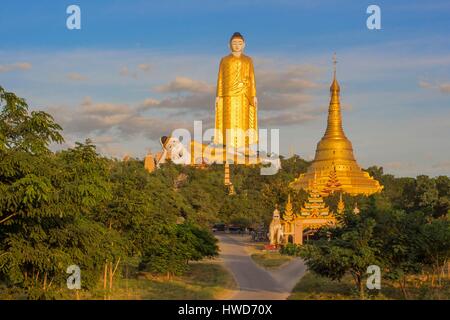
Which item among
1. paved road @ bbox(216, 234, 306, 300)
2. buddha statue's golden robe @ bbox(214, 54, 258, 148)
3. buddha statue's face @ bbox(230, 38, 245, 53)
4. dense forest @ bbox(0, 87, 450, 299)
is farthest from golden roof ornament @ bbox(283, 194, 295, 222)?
buddha statue's face @ bbox(230, 38, 245, 53)

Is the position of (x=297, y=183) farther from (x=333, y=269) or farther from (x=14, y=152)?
(x=14, y=152)

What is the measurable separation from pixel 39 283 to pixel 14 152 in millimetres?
4029

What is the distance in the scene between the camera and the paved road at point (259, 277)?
83.0ft

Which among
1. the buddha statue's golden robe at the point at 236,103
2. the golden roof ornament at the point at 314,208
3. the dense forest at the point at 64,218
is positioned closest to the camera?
the dense forest at the point at 64,218

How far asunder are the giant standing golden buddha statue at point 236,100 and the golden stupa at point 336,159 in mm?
12841

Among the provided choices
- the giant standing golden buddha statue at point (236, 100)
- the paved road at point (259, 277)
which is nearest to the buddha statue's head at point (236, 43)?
the giant standing golden buddha statue at point (236, 100)

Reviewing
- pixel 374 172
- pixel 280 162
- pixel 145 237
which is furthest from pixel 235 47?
pixel 145 237

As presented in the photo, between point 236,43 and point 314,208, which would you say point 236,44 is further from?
point 314,208

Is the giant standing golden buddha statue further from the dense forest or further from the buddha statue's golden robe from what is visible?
the dense forest

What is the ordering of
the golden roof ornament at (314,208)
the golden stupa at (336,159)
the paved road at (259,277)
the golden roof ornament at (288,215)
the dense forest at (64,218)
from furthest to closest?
the golden stupa at (336,159) → the golden roof ornament at (314,208) → the golden roof ornament at (288,215) → the paved road at (259,277) → the dense forest at (64,218)

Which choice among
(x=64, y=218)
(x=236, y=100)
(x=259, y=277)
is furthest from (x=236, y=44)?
(x=64, y=218)

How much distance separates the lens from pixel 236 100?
98.9m

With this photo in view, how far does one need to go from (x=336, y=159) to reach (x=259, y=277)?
5739cm

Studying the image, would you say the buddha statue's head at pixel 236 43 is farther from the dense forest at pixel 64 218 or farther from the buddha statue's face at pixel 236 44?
the dense forest at pixel 64 218
